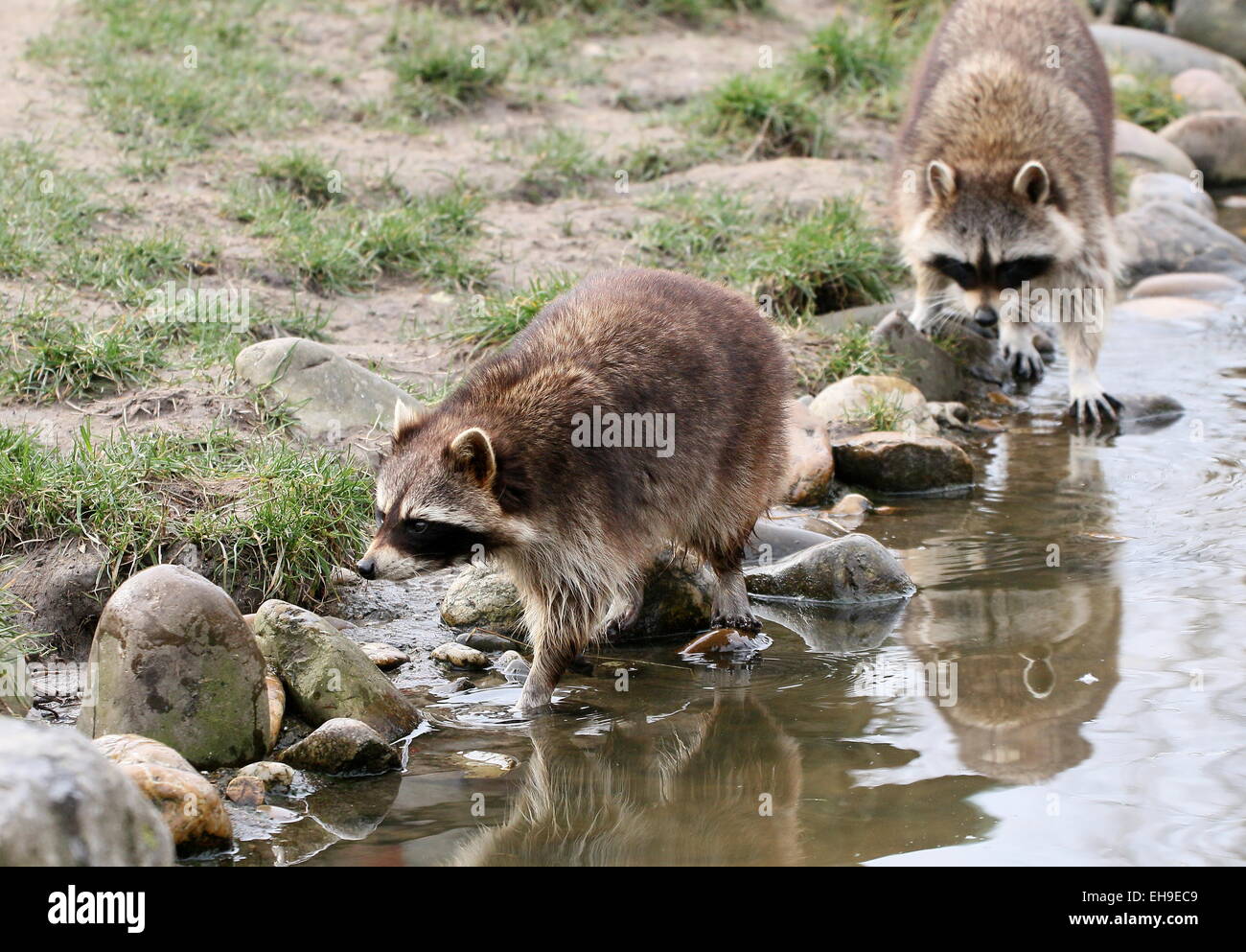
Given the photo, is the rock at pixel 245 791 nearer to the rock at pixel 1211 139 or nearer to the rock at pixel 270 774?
the rock at pixel 270 774

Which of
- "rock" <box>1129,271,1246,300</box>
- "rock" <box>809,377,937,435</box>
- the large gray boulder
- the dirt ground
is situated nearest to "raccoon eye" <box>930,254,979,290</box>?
"rock" <box>809,377,937,435</box>

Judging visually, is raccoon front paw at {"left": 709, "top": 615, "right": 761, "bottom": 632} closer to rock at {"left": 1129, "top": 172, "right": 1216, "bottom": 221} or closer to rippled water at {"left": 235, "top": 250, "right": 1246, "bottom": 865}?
rippled water at {"left": 235, "top": 250, "right": 1246, "bottom": 865}

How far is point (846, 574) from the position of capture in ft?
17.6

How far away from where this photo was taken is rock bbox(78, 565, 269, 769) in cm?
402

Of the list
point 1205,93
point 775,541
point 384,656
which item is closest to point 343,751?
point 384,656

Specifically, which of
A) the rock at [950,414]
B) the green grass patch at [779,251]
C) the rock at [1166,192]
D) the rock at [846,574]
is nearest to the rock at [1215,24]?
the rock at [1166,192]

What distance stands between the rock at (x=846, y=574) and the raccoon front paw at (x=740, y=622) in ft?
1.08

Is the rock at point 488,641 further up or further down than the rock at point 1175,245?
further down

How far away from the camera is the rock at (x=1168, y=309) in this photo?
8867 mm

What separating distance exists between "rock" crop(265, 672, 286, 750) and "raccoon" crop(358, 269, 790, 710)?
0.44m

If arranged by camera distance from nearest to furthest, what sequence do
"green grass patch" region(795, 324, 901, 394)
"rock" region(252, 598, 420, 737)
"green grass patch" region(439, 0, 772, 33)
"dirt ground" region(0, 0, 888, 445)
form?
1. "rock" region(252, 598, 420, 737)
2. "dirt ground" region(0, 0, 888, 445)
3. "green grass patch" region(795, 324, 901, 394)
4. "green grass patch" region(439, 0, 772, 33)

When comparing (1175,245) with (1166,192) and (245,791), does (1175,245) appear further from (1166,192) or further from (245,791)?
(245,791)

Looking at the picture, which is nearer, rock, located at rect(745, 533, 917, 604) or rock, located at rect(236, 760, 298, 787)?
rock, located at rect(236, 760, 298, 787)

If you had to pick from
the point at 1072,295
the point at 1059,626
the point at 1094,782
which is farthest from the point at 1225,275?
the point at 1094,782
